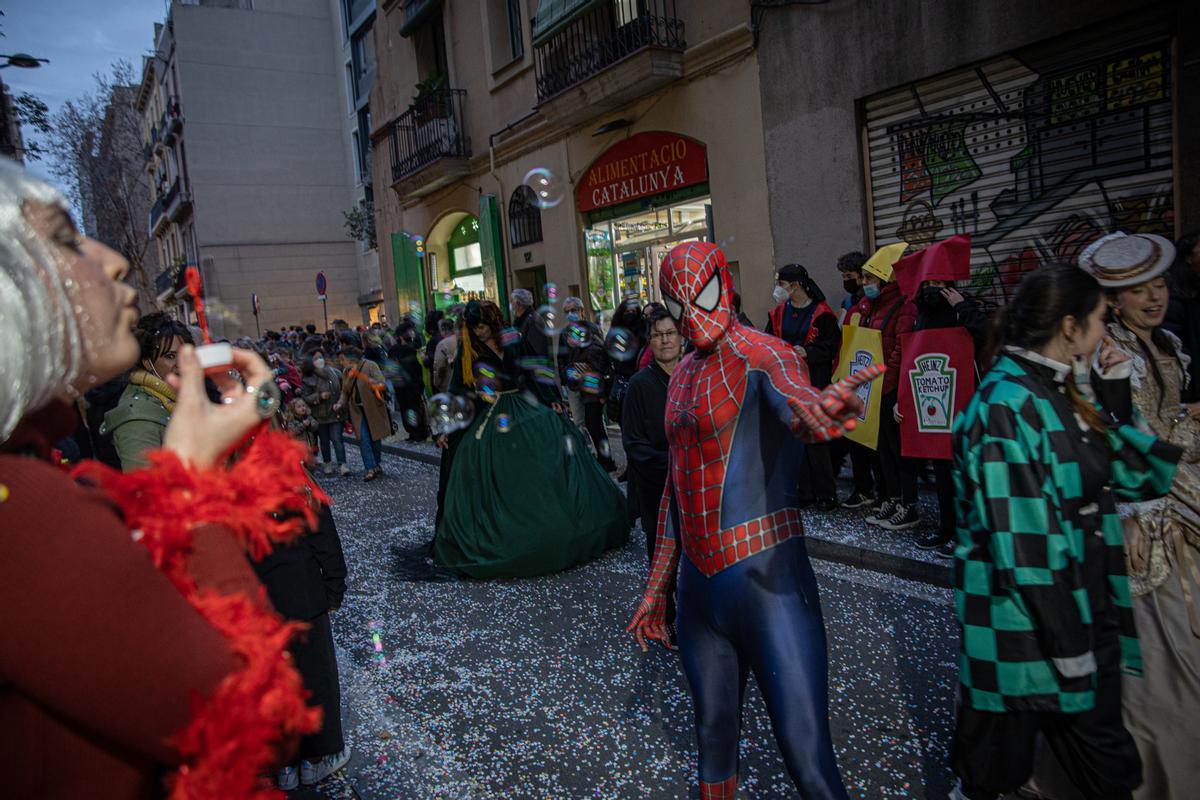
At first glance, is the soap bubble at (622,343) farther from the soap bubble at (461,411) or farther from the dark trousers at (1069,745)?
the dark trousers at (1069,745)

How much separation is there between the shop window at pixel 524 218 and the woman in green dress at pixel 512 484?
30.2 ft

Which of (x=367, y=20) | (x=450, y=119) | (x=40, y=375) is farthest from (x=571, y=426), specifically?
(x=367, y=20)

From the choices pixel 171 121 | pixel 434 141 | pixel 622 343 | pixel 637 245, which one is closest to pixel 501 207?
pixel 434 141

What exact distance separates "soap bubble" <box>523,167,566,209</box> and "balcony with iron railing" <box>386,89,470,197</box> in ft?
8.14

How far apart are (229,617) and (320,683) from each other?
2.48m

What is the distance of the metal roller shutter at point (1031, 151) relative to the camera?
21.4 ft

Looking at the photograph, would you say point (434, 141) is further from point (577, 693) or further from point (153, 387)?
point (577, 693)

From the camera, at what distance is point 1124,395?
2461mm

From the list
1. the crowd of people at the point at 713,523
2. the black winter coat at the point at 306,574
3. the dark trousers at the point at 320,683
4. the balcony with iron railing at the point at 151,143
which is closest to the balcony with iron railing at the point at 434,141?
the crowd of people at the point at 713,523

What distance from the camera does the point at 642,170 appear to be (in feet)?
38.5

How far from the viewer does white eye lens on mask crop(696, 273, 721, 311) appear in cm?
235

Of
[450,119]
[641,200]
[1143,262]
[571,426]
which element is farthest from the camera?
[450,119]

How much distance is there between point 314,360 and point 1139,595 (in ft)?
31.5

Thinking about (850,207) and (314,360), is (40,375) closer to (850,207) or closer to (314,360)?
(850,207)
